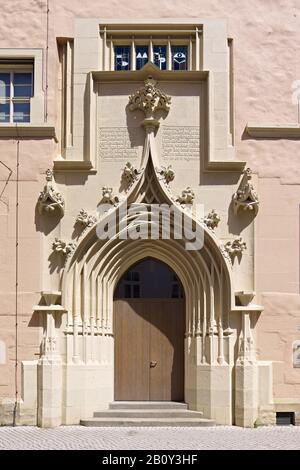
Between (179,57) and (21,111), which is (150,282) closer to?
(21,111)

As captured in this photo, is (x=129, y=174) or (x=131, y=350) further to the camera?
(x=131, y=350)

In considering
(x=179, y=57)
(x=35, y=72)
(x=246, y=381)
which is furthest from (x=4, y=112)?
(x=246, y=381)

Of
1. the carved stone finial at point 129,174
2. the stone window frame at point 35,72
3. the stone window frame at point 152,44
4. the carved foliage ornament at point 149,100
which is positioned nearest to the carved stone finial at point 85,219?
the carved stone finial at point 129,174

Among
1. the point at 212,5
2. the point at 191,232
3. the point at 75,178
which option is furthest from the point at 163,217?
the point at 212,5

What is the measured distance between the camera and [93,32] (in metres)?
15.8

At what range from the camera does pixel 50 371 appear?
48.4 feet

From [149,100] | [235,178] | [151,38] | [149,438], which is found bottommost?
[149,438]

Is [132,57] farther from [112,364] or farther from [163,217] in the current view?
[112,364]

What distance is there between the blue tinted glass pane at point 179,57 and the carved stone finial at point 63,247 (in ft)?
13.0

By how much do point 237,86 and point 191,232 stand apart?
2902 mm

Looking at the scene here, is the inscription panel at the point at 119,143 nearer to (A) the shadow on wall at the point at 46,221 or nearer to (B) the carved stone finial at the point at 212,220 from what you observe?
(A) the shadow on wall at the point at 46,221

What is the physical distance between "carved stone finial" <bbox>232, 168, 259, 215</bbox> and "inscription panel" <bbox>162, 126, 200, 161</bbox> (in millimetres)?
1005

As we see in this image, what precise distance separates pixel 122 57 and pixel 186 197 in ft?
10.0

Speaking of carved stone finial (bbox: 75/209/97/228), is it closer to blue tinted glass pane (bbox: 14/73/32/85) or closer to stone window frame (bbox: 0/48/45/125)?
stone window frame (bbox: 0/48/45/125)
